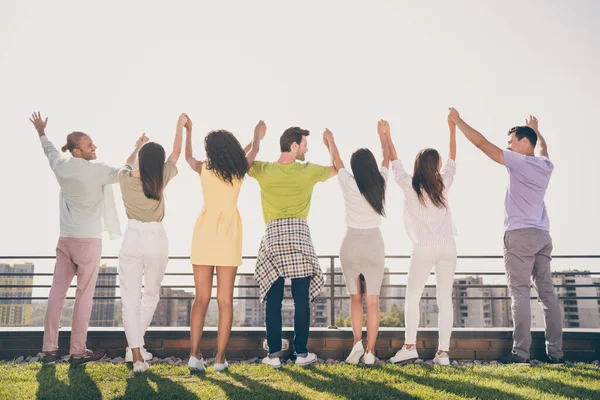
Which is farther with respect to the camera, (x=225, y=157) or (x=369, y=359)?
(x=369, y=359)

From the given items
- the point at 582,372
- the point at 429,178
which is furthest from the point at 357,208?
the point at 582,372

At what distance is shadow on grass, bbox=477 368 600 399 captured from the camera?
3526 millimetres

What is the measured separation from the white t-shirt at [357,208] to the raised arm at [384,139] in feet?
0.57

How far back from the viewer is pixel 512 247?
485cm

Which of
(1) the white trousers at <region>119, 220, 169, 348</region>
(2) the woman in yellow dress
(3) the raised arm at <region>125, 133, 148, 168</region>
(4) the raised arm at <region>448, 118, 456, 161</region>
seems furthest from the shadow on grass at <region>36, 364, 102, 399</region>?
(4) the raised arm at <region>448, 118, 456, 161</region>

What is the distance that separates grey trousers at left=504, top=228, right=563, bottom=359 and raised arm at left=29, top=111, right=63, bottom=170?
4.43 metres

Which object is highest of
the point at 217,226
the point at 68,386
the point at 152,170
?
the point at 152,170

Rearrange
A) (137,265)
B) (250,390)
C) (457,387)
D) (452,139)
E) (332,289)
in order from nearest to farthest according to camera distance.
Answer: (250,390)
(457,387)
(137,265)
(452,139)
(332,289)

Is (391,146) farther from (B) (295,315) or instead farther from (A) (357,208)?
(B) (295,315)

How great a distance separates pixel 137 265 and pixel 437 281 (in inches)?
104

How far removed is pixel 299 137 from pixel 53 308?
279 centimetres

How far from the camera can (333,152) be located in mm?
4953

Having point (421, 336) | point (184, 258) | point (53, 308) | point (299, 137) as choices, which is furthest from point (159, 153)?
point (184, 258)

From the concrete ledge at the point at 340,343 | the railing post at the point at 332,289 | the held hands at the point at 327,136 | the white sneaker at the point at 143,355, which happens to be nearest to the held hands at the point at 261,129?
the held hands at the point at 327,136
